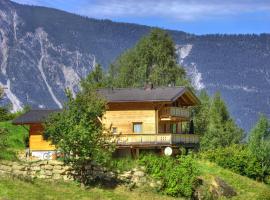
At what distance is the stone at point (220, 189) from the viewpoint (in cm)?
5071

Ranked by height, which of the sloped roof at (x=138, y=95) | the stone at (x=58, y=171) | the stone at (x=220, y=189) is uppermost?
the sloped roof at (x=138, y=95)

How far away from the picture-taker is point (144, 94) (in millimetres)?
63125

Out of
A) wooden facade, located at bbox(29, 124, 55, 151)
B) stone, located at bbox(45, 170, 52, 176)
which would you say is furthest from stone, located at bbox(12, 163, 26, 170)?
wooden facade, located at bbox(29, 124, 55, 151)

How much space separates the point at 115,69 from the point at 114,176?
5474cm

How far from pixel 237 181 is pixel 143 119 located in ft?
33.7

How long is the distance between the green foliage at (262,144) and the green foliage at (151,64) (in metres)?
20.4

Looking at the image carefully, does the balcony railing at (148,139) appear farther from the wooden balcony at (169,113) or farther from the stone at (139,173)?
the stone at (139,173)

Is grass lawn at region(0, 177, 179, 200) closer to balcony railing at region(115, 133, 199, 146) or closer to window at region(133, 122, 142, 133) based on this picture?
balcony railing at region(115, 133, 199, 146)

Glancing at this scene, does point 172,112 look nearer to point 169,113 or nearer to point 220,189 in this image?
point 169,113

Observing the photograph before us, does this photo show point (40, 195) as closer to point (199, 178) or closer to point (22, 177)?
point (22, 177)

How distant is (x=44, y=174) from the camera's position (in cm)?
4650

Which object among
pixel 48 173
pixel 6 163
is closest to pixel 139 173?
pixel 48 173

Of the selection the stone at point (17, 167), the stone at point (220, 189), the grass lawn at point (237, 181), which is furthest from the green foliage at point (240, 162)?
the stone at point (17, 167)

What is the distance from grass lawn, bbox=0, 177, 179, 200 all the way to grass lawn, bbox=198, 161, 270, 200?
8395 millimetres
